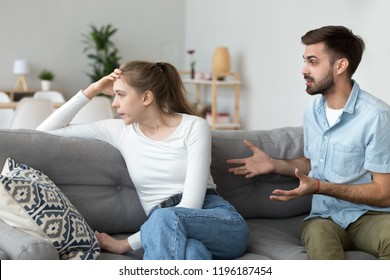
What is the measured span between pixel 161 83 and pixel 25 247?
0.96 m

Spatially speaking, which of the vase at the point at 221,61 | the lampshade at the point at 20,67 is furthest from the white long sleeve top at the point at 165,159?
the lampshade at the point at 20,67

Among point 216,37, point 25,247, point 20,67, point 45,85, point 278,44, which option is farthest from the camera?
point 45,85

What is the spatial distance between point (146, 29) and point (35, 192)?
757 cm

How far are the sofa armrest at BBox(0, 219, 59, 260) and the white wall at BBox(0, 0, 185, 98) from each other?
713 cm

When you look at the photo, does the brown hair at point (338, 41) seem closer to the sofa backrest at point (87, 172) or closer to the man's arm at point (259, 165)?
the man's arm at point (259, 165)

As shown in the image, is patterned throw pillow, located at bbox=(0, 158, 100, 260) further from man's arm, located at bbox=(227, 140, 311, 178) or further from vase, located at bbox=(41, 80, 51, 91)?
vase, located at bbox=(41, 80, 51, 91)

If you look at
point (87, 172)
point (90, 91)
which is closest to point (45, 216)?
point (87, 172)

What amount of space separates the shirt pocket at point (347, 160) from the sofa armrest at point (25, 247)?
116 cm

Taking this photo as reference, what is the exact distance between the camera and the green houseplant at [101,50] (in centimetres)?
898

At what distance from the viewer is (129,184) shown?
2.71m

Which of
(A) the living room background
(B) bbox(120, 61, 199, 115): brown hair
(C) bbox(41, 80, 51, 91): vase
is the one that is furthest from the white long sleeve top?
(C) bbox(41, 80, 51, 91): vase

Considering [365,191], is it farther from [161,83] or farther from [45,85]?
[45,85]

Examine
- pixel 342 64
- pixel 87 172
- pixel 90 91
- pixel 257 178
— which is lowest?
pixel 257 178
